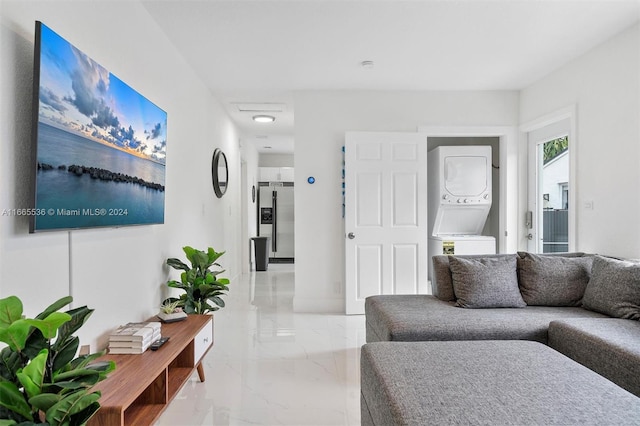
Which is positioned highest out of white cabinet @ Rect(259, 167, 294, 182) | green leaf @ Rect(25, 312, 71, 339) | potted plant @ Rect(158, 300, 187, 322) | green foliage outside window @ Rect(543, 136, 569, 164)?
white cabinet @ Rect(259, 167, 294, 182)

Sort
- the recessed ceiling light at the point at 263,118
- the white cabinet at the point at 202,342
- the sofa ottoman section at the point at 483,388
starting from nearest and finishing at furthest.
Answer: the sofa ottoman section at the point at 483,388
the white cabinet at the point at 202,342
the recessed ceiling light at the point at 263,118

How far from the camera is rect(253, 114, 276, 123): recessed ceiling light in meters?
5.60

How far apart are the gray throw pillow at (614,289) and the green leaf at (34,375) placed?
3.02 metres

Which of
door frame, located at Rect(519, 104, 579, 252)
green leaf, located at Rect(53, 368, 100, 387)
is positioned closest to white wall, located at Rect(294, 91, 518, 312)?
door frame, located at Rect(519, 104, 579, 252)

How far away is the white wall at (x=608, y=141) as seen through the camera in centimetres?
295

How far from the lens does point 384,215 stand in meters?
4.45

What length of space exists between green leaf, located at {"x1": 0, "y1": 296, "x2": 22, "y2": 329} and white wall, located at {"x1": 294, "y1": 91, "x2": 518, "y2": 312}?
3.55 m

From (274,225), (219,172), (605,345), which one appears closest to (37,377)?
(605,345)

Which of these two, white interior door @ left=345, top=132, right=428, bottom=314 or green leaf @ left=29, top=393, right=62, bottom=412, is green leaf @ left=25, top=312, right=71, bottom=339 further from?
white interior door @ left=345, top=132, right=428, bottom=314

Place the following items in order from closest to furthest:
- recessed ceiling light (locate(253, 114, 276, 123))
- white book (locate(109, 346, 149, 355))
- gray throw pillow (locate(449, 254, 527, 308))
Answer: white book (locate(109, 346, 149, 355)) → gray throw pillow (locate(449, 254, 527, 308)) → recessed ceiling light (locate(253, 114, 276, 123))

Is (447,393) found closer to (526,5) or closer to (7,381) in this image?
(7,381)

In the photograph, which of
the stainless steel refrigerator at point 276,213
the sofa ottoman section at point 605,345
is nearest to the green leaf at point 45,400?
the sofa ottoman section at point 605,345

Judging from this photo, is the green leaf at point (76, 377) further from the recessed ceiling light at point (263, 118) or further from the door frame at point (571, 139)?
the recessed ceiling light at point (263, 118)

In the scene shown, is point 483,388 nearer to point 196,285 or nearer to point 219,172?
point 196,285
